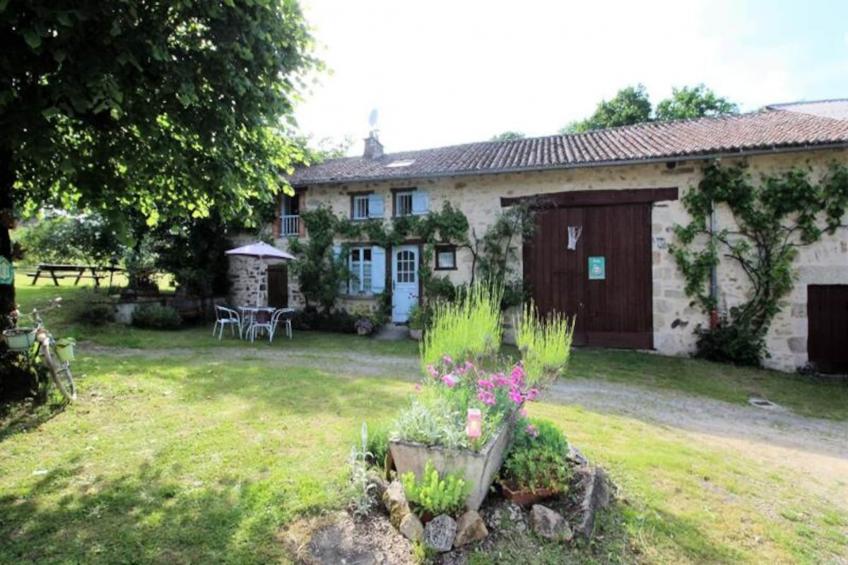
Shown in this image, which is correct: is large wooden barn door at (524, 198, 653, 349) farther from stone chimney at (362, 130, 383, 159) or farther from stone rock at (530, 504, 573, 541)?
stone rock at (530, 504, 573, 541)

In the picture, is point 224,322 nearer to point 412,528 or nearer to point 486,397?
point 486,397

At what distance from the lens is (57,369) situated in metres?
4.95

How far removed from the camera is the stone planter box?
2.79 m

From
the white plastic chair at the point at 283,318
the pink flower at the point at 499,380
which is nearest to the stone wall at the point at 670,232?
the white plastic chair at the point at 283,318

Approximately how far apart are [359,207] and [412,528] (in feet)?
36.7

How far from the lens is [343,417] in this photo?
189 inches

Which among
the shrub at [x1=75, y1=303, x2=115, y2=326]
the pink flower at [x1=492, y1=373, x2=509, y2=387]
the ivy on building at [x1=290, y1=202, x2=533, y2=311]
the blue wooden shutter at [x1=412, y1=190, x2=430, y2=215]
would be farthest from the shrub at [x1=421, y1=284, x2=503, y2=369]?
the shrub at [x1=75, y1=303, x2=115, y2=326]

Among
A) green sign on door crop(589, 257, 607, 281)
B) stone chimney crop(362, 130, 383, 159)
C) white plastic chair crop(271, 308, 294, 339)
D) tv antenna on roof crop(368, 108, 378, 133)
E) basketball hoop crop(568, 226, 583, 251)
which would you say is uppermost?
tv antenna on roof crop(368, 108, 378, 133)

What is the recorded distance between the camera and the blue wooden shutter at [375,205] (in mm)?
12812

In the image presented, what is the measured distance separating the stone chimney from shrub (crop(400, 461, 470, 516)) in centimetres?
1385

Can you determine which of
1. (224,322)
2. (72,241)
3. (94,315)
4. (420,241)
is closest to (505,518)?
(224,322)

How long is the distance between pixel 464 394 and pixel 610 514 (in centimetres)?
118

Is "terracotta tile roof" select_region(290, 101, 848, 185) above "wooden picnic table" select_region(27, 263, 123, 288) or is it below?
above

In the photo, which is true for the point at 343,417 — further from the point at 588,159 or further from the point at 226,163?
the point at 588,159
